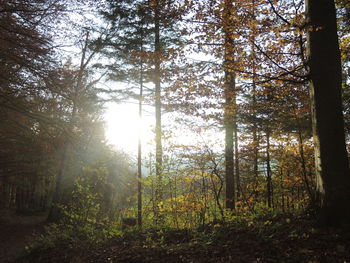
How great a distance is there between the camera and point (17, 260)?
245 inches

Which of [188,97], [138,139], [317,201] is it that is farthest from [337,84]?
[138,139]

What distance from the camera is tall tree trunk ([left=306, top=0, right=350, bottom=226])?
384cm

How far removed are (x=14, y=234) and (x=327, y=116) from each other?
12.3m

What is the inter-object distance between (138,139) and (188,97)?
362 cm

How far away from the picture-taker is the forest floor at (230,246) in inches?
134

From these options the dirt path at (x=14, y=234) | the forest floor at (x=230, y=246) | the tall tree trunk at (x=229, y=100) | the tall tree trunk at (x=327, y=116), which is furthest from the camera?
the dirt path at (x=14, y=234)

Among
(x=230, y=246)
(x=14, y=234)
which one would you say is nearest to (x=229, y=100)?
(x=230, y=246)

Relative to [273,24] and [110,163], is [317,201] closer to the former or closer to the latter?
[273,24]

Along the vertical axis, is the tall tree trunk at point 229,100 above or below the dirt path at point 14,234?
above

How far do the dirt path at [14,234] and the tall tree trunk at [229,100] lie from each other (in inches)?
289

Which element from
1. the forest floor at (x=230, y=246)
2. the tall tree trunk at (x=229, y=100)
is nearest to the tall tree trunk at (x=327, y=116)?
the forest floor at (x=230, y=246)

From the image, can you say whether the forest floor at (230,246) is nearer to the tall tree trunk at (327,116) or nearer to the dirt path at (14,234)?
the tall tree trunk at (327,116)

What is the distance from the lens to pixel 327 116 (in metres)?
4.01

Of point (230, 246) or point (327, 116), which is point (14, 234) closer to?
point (230, 246)
